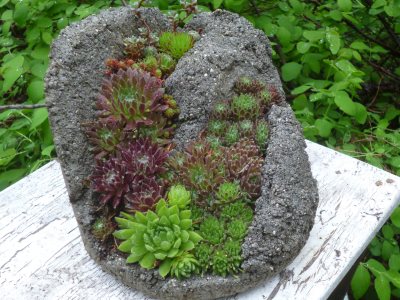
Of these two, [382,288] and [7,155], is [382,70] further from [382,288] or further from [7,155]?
[7,155]

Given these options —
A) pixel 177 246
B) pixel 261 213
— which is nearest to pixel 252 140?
pixel 261 213

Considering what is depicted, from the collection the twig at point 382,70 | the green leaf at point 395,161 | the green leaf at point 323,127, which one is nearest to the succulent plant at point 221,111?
the green leaf at point 323,127

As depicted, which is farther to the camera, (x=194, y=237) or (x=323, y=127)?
(x=323, y=127)

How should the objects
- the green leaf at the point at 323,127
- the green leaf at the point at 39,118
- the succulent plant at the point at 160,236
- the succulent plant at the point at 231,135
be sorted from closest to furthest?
the succulent plant at the point at 160,236 < the succulent plant at the point at 231,135 < the green leaf at the point at 39,118 < the green leaf at the point at 323,127

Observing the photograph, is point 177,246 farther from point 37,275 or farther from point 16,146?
point 16,146

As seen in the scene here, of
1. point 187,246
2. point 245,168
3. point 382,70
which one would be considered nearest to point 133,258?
point 187,246

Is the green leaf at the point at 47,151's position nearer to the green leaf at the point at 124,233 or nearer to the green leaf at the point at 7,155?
the green leaf at the point at 7,155
